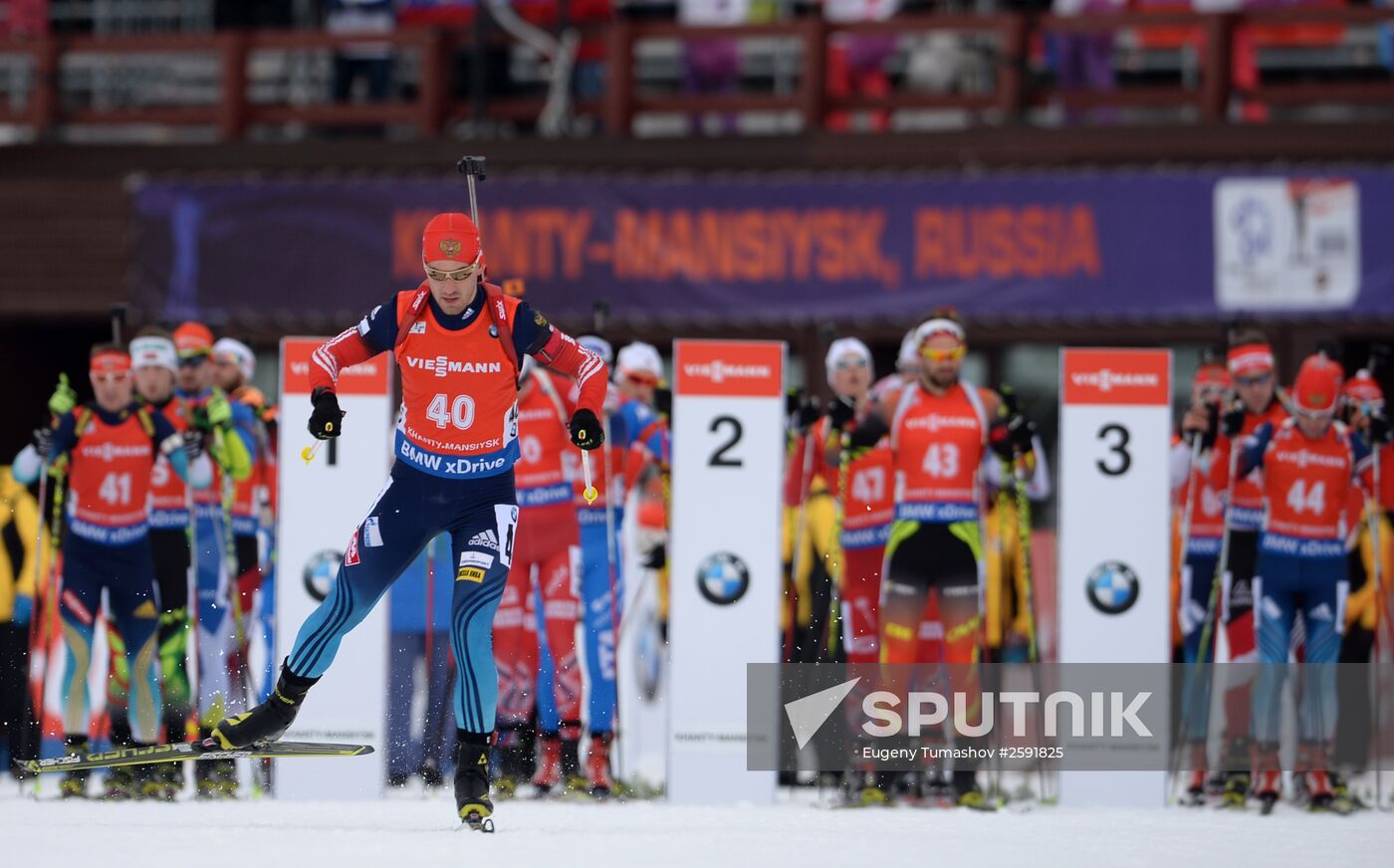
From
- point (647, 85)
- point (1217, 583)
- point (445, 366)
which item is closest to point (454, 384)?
point (445, 366)

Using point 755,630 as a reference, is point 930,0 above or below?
above

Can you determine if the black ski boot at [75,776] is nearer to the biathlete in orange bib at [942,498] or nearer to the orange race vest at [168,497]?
the orange race vest at [168,497]

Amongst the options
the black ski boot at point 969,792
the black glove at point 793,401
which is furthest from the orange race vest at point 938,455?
the black ski boot at point 969,792

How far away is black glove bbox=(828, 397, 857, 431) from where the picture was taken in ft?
33.8

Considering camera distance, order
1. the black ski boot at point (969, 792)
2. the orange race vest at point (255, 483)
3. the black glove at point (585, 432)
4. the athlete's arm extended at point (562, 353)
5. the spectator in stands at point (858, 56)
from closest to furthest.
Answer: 1. the black glove at point (585, 432)
2. the athlete's arm extended at point (562, 353)
3. the black ski boot at point (969, 792)
4. the orange race vest at point (255, 483)
5. the spectator in stands at point (858, 56)

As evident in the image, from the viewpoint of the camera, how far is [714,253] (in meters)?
15.6

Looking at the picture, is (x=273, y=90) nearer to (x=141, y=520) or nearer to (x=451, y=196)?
(x=451, y=196)

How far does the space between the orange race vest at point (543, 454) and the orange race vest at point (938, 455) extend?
166 cm

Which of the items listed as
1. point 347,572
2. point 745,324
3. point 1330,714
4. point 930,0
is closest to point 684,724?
point 347,572

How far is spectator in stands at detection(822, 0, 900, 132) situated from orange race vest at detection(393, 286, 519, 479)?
337 inches

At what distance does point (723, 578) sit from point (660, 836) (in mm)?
2124

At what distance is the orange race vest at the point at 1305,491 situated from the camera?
33.3 ft

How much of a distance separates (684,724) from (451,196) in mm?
6956

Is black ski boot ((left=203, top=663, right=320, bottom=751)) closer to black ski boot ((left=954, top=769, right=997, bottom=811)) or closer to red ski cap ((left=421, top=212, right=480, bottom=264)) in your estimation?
red ski cap ((left=421, top=212, right=480, bottom=264))
